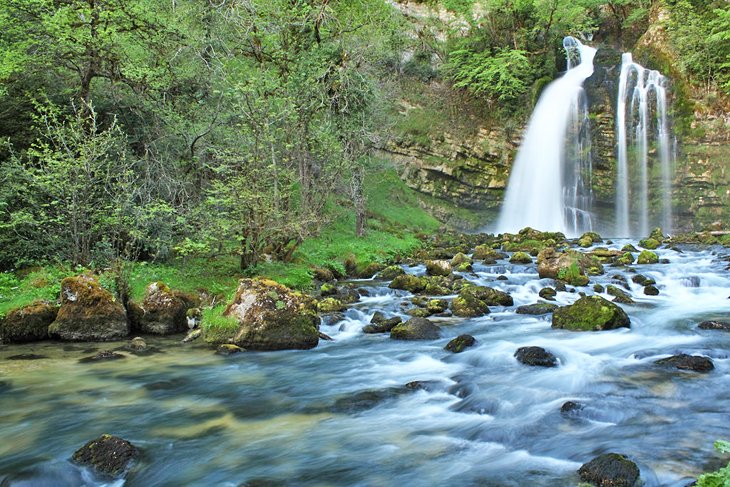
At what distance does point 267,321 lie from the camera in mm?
9688

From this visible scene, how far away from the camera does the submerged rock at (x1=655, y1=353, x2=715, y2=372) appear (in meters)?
7.75

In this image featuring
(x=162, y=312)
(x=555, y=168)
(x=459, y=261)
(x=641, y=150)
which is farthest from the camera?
(x=555, y=168)

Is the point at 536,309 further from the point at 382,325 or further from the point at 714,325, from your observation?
the point at 382,325

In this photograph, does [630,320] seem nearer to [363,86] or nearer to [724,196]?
[363,86]

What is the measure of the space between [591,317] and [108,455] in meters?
8.42

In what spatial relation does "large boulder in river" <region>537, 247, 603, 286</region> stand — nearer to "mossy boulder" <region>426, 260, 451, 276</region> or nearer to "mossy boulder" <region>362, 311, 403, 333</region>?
"mossy boulder" <region>426, 260, 451, 276</region>

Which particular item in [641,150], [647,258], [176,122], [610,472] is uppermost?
[641,150]

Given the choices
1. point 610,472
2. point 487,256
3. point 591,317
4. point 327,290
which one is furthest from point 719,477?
point 487,256

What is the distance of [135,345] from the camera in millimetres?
9547

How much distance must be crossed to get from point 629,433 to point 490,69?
92.3 feet

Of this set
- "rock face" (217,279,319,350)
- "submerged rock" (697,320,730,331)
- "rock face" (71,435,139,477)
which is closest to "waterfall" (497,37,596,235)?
"submerged rock" (697,320,730,331)

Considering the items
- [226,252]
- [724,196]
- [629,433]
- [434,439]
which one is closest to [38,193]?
[226,252]

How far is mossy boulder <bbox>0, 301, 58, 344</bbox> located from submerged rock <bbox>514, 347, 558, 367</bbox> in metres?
8.45

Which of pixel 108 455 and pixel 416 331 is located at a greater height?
pixel 416 331
